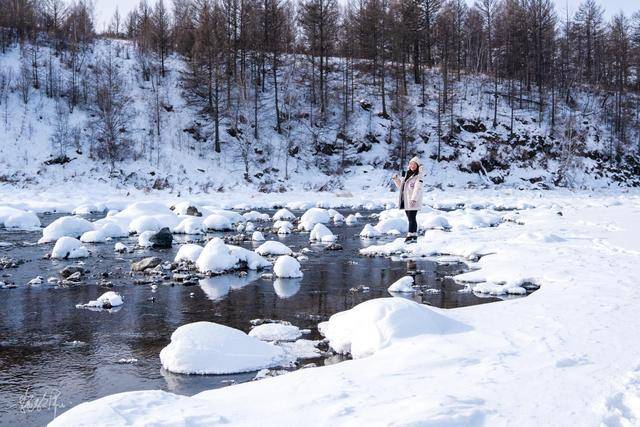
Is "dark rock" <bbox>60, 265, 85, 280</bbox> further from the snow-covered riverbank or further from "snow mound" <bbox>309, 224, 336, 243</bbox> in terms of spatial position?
"snow mound" <bbox>309, 224, 336, 243</bbox>

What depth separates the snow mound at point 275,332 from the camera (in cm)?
589

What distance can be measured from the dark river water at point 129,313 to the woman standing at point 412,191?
6.65 feet

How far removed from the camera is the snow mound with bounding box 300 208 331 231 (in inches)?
661

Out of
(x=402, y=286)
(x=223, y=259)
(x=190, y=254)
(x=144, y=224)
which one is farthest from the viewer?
(x=144, y=224)

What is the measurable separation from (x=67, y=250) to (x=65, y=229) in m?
3.20

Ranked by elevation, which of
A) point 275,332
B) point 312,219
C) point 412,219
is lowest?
point 275,332

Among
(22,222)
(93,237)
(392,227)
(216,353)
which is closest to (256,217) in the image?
(392,227)

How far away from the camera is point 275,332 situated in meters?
6.00

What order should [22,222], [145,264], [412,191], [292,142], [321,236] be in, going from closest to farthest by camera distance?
[145,264] < [412,191] < [321,236] < [22,222] < [292,142]

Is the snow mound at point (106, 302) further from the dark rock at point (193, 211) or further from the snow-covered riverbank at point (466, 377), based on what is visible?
the dark rock at point (193, 211)

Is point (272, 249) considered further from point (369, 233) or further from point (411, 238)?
point (369, 233)

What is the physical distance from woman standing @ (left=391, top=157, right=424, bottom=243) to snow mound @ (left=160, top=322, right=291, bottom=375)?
8162 millimetres

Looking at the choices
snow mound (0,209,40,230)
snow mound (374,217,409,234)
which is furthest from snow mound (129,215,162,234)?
snow mound (374,217,409,234)

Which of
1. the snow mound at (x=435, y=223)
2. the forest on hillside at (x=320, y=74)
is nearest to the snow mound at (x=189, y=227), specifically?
the snow mound at (x=435, y=223)
